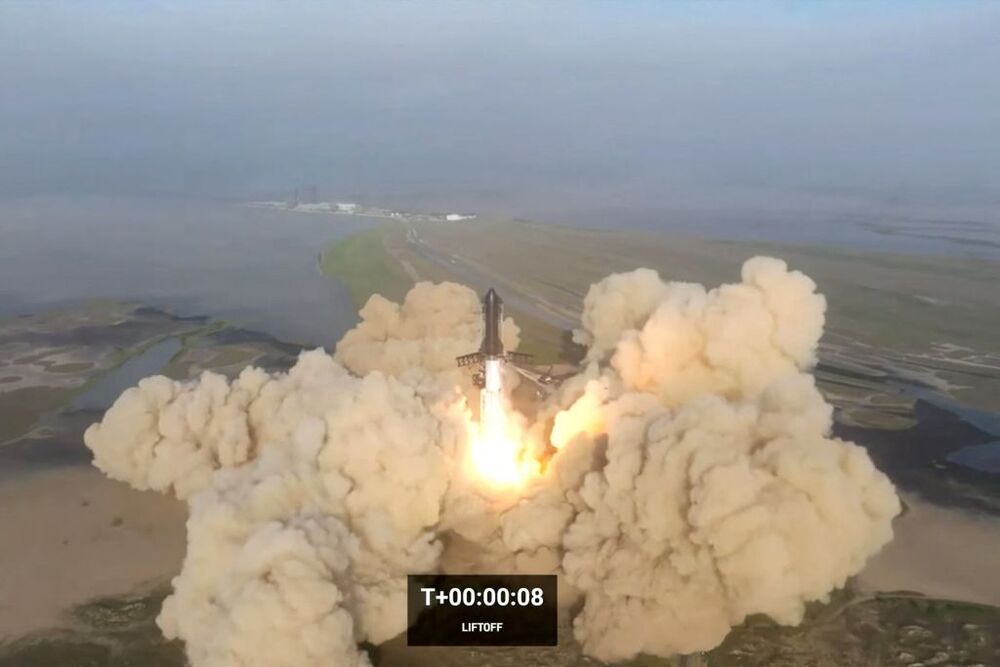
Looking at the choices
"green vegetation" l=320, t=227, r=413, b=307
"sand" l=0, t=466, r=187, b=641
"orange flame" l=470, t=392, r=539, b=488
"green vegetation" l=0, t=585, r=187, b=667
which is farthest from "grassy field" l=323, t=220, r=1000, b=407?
"green vegetation" l=0, t=585, r=187, b=667

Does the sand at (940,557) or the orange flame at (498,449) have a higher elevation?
the orange flame at (498,449)

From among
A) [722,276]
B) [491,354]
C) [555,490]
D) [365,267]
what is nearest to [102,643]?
[555,490]

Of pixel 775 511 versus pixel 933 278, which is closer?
pixel 775 511

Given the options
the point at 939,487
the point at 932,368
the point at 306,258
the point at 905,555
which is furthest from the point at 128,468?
the point at 306,258

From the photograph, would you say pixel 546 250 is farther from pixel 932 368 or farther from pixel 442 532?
pixel 442 532

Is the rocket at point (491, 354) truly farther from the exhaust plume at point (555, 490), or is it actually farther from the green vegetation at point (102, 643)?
the green vegetation at point (102, 643)

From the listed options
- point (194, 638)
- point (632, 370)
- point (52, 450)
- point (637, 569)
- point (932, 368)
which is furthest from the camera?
point (932, 368)

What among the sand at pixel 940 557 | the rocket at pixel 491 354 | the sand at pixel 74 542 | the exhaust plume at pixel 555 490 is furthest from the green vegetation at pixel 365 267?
the sand at pixel 940 557
